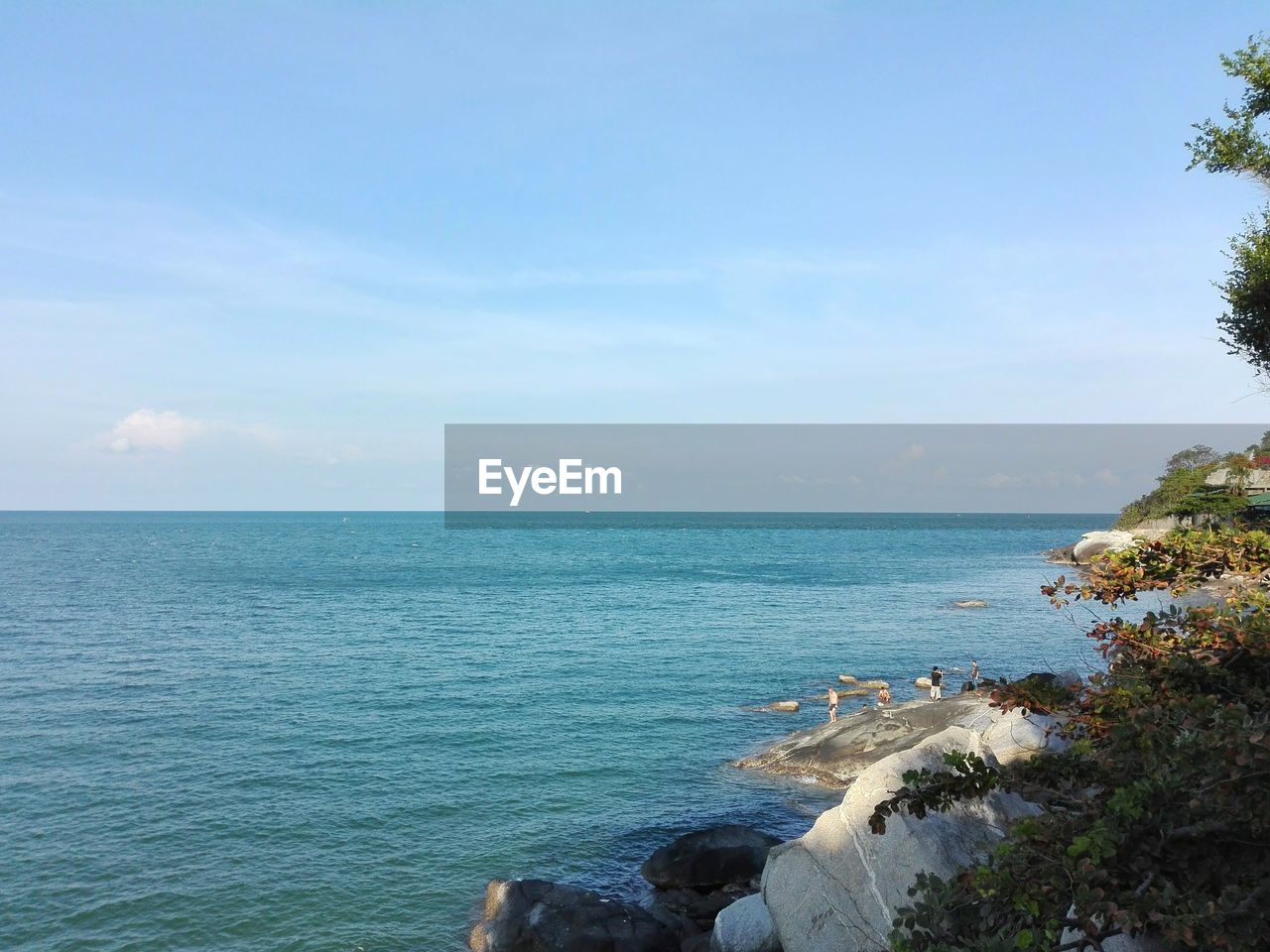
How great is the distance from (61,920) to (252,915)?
4802 millimetres

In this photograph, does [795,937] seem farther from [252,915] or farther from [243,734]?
[243,734]

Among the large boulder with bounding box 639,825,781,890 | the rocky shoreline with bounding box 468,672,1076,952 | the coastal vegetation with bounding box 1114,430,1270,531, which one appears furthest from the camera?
the coastal vegetation with bounding box 1114,430,1270,531

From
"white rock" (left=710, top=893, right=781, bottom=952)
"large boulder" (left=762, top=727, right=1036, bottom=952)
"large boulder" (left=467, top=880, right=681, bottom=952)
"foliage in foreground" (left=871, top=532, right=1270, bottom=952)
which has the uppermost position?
"foliage in foreground" (left=871, top=532, right=1270, bottom=952)

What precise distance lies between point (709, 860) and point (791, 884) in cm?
637

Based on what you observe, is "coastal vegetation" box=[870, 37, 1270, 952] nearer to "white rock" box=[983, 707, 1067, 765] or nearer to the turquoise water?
"white rock" box=[983, 707, 1067, 765]

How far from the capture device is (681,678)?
169ft

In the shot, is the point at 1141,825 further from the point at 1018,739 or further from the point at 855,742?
the point at 855,742

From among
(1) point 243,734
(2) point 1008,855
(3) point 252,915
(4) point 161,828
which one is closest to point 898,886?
(2) point 1008,855

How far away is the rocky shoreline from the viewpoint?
57.1 ft

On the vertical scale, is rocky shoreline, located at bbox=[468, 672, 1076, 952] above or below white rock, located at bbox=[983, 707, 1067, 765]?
below

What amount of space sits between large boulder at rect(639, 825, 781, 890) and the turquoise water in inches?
52.3

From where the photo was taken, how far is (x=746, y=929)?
19234 mm

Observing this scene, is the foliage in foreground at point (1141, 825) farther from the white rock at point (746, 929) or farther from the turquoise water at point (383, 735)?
the turquoise water at point (383, 735)

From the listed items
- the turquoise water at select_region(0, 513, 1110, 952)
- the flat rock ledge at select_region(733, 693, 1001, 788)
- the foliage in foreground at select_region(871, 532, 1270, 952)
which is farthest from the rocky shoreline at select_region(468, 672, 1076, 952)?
the flat rock ledge at select_region(733, 693, 1001, 788)
